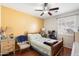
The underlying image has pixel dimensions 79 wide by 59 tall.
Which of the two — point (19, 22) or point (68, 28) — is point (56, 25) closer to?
point (68, 28)

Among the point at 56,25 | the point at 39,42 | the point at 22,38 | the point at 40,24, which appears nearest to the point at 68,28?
the point at 56,25

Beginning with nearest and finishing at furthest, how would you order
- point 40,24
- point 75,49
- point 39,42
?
point 75,49, point 40,24, point 39,42

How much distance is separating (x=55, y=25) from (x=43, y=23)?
0.22m

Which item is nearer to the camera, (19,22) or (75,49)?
(75,49)

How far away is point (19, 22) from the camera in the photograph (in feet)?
4.10

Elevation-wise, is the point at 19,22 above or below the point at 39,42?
above

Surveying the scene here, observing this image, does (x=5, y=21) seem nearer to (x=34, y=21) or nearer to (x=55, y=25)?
(x=34, y=21)

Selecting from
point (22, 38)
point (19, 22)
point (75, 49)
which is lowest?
point (75, 49)

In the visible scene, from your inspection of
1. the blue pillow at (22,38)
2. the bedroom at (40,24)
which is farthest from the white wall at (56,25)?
the blue pillow at (22,38)

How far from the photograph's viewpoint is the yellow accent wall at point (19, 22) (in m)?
1.21

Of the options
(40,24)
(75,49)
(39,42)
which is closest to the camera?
(75,49)

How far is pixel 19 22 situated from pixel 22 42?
14.1 inches

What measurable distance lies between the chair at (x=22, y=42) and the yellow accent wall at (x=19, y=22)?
0.09 meters

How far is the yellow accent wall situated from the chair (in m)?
0.09
